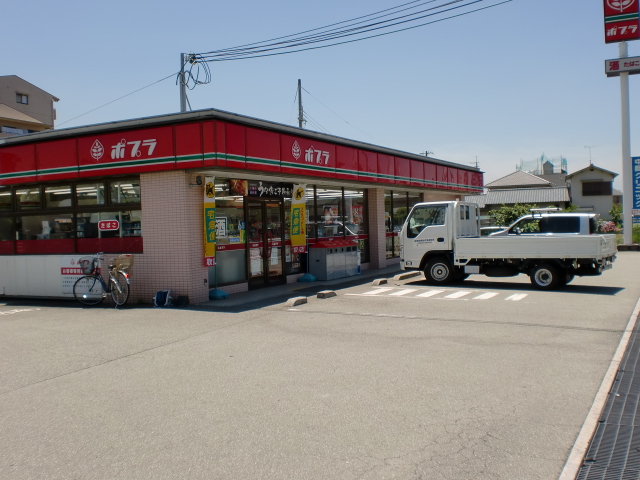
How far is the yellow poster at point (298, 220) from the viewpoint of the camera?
15914 mm

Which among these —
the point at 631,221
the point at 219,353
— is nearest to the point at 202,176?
the point at 219,353

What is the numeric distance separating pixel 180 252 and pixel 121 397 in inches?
269

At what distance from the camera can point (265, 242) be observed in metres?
15.1

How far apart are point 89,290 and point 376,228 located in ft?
33.6

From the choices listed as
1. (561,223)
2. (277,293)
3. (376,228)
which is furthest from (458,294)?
(376,228)

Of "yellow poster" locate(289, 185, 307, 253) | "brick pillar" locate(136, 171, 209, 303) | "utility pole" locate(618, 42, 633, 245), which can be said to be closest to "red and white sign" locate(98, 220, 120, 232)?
"brick pillar" locate(136, 171, 209, 303)

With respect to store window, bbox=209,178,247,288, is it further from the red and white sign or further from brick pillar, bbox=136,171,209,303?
the red and white sign

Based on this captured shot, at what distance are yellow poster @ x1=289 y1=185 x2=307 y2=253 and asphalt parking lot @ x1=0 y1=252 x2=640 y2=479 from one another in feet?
16.6

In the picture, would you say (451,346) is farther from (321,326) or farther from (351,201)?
Result: (351,201)

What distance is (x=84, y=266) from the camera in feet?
42.3

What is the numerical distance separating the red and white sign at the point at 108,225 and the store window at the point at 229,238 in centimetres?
244

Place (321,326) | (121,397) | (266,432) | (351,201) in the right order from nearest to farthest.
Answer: (266,432) < (121,397) < (321,326) < (351,201)

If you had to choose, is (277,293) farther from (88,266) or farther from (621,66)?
(621,66)

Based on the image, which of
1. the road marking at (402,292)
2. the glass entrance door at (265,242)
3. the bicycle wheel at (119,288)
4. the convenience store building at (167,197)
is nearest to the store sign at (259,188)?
the convenience store building at (167,197)
